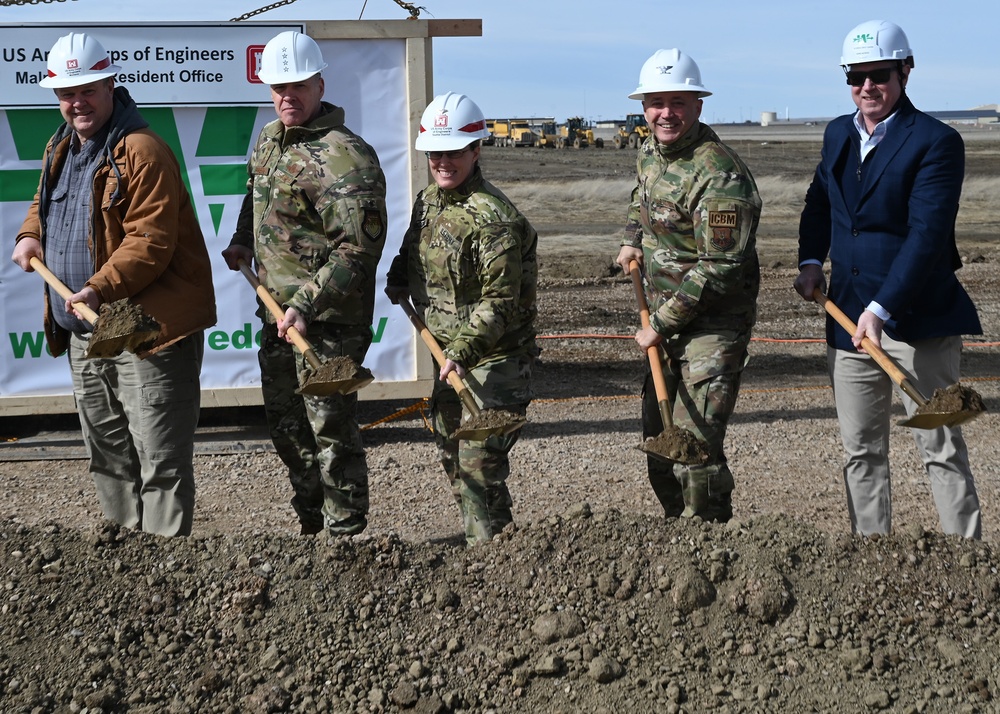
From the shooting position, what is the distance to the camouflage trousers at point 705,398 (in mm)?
4301

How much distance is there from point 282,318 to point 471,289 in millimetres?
747

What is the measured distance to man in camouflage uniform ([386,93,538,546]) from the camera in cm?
423

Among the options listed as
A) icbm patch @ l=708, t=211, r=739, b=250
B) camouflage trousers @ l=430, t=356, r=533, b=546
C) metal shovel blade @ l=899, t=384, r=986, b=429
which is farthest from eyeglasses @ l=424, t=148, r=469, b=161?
metal shovel blade @ l=899, t=384, r=986, b=429

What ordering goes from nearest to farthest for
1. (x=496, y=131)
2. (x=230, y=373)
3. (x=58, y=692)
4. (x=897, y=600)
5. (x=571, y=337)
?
(x=58, y=692), (x=897, y=600), (x=230, y=373), (x=571, y=337), (x=496, y=131)

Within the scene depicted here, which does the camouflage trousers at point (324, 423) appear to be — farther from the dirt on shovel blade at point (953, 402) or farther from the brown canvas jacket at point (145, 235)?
the dirt on shovel blade at point (953, 402)

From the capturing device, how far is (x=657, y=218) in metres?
4.36

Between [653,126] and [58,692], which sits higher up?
[653,126]

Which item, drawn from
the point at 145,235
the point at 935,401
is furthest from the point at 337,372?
the point at 935,401

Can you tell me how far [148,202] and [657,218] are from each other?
6.41ft

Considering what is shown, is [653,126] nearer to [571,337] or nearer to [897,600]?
[897,600]

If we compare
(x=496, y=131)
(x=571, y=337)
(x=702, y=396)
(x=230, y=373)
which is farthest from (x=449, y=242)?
(x=496, y=131)

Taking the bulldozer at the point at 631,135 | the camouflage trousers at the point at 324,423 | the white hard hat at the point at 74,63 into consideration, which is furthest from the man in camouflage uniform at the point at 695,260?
the bulldozer at the point at 631,135

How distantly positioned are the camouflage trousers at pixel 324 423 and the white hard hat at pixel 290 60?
0.97 metres

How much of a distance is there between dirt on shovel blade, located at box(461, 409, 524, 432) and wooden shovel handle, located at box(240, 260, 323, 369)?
64 centimetres
